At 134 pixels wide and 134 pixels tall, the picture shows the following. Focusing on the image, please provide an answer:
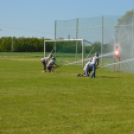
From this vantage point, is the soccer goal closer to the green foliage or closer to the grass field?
the grass field

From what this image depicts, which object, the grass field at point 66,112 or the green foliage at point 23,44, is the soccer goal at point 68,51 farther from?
the green foliage at point 23,44

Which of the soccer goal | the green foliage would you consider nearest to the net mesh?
the soccer goal

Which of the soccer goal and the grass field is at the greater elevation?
the soccer goal

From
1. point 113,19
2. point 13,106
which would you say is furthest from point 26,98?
point 113,19

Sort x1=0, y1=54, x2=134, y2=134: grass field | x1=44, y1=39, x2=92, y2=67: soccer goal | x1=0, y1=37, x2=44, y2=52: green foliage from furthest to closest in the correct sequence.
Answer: x1=0, y1=37, x2=44, y2=52: green foliage
x1=44, y1=39, x2=92, y2=67: soccer goal
x1=0, y1=54, x2=134, y2=134: grass field

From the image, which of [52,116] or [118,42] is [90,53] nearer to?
[118,42]

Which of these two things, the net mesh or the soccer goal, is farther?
the soccer goal

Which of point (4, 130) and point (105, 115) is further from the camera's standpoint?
point (105, 115)

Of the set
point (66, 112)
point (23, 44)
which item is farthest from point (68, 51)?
point (23, 44)

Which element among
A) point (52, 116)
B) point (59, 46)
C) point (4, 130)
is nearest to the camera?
point (4, 130)

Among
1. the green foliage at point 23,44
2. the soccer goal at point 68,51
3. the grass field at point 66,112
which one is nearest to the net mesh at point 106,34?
the soccer goal at point 68,51

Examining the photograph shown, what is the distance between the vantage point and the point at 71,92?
11.8m

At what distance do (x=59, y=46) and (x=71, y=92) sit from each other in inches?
780

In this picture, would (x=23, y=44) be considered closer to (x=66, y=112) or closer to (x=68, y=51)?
(x=68, y=51)
